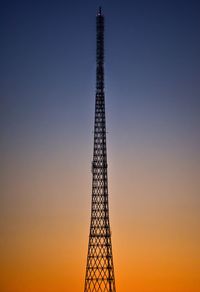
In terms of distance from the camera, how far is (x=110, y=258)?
79375 millimetres

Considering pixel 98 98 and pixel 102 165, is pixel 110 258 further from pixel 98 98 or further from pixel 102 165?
pixel 98 98

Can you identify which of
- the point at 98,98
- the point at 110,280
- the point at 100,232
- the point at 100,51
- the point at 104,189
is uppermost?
the point at 100,51

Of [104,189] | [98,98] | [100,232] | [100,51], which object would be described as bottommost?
[100,232]

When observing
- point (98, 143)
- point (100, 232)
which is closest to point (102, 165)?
point (98, 143)

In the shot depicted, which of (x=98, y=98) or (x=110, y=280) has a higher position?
(x=98, y=98)

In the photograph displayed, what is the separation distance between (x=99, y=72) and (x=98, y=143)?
27.9ft

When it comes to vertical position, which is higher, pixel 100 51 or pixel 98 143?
pixel 100 51

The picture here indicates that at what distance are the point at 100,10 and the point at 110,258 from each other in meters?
29.7

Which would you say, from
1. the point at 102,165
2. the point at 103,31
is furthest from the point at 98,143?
the point at 103,31

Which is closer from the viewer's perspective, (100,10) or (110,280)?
(110,280)

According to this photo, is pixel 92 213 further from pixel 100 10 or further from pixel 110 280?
pixel 100 10

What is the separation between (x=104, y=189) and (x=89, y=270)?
31.3 feet

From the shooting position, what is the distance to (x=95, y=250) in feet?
261

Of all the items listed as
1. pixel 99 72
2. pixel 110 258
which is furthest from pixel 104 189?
pixel 99 72
